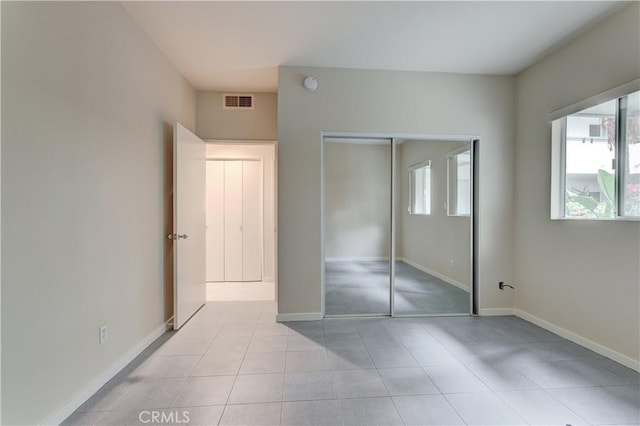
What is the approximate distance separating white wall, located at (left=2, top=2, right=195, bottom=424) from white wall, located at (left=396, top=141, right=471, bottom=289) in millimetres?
2752

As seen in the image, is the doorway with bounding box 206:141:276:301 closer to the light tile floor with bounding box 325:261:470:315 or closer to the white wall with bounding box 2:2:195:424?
the light tile floor with bounding box 325:261:470:315

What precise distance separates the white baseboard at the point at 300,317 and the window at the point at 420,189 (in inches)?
67.5

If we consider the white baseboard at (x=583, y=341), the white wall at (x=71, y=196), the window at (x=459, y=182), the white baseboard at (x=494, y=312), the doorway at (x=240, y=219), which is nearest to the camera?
the white wall at (x=71, y=196)

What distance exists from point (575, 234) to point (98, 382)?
4.09 m

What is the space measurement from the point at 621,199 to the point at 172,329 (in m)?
4.31

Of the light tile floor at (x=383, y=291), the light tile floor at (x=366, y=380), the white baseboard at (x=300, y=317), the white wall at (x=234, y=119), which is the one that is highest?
the white wall at (x=234, y=119)

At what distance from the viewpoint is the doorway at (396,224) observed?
132 inches

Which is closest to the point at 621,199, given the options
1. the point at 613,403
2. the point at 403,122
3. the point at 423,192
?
the point at 613,403

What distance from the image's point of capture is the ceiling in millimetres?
2191

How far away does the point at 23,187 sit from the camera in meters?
1.40

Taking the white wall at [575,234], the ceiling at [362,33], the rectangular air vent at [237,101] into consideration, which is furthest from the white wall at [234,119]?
the white wall at [575,234]

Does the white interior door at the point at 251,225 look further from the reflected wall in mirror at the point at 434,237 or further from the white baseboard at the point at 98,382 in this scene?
the reflected wall in mirror at the point at 434,237

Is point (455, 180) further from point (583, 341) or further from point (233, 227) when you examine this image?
point (233, 227)

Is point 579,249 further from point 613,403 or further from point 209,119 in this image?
point 209,119
